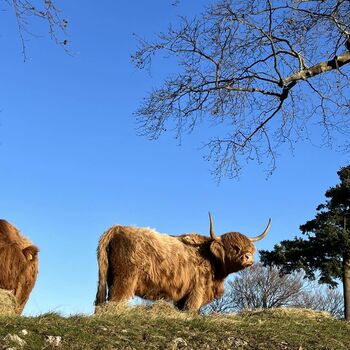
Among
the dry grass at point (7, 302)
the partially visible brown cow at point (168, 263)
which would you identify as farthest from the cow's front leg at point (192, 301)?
the dry grass at point (7, 302)

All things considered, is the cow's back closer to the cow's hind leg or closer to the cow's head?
the cow's hind leg

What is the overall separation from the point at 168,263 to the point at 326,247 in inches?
677

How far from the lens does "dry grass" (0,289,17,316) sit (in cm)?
1033

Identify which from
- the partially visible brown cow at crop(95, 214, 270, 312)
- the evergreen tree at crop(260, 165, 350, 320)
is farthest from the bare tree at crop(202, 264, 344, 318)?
the partially visible brown cow at crop(95, 214, 270, 312)

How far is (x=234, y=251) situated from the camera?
1294 cm

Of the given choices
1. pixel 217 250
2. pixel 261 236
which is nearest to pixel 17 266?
pixel 217 250

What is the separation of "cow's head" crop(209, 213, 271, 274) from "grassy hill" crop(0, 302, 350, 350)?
11.3ft

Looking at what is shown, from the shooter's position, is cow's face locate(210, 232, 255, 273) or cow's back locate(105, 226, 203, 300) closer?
cow's back locate(105, 226, 203, 300)

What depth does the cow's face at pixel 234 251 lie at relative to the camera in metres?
12.9

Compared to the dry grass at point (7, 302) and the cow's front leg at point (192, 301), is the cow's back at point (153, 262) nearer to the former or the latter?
the cow's front leg at point (192, 301)

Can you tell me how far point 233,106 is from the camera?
1427cm

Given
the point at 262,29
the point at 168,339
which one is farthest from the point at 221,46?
the point at 168,339

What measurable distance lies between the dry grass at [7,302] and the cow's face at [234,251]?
14.2 feet

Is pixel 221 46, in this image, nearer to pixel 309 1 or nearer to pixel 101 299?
pixel 309 1
